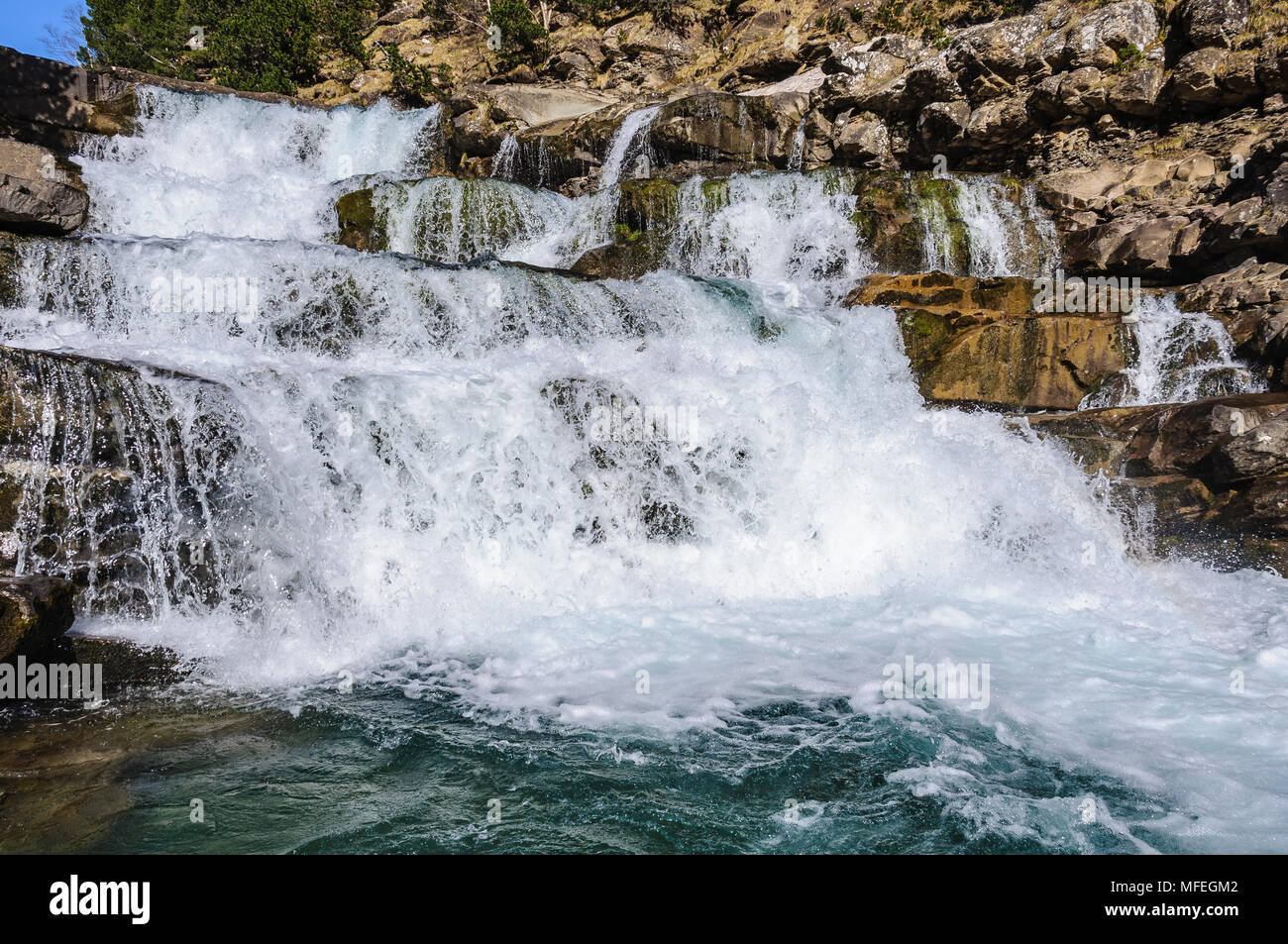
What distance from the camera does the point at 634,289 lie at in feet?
33.1

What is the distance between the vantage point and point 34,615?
14.4 feet

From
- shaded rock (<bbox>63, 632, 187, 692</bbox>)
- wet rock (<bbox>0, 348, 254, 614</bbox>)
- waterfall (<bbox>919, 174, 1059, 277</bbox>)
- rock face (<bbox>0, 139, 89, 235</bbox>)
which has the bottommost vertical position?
shaded rock (<bbox>63, 632, 187, 692</bbox>)

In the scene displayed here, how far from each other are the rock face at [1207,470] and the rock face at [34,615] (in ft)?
29.3

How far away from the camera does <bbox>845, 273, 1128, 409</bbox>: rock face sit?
9.11 meters

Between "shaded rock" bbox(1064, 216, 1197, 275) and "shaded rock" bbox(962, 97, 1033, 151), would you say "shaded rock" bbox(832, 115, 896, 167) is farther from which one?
"shaded rock" bbox(1064, 216, 1197, 275)

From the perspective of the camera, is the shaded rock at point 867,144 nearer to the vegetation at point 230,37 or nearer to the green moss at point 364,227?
the green moss at point 364,227

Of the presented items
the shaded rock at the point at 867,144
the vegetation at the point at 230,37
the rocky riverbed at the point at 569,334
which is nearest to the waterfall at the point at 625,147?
the rocky riverbed at the point at 569,334

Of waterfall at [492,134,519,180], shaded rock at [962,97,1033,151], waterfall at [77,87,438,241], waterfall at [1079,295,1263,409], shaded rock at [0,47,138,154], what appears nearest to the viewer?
waterfall at [1079,295,1263,409]

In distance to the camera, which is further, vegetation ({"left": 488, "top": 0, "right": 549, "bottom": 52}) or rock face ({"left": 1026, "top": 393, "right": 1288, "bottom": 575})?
vegetation ({"left": 488, "top": 0, "right": 549, "bottom": 52})

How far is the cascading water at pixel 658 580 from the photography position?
12.6 feet

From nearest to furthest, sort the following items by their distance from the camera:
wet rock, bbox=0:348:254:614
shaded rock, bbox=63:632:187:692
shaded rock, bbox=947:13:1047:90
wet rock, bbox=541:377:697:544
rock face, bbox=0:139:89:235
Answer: shaded rock, bbox=63:632:187:692 → wet rock, bbox=0:348:254:614 → wet rock, bbox=541:377:697:544 → rock face, bbox=0:139:89:235 → shaded rock, bbox=947:13:1047:90

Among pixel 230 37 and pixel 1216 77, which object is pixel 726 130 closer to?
pixel 1216 77

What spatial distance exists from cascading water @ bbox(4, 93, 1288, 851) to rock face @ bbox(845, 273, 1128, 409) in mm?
413

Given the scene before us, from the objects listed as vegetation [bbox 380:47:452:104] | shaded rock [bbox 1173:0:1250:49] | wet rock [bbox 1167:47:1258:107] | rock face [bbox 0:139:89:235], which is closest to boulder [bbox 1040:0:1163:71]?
shaded rock [bbox 1173:0:1250:49]
